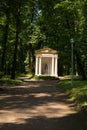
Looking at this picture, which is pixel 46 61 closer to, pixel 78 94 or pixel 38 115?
pixel 78 94

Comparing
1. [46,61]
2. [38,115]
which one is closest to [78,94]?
[38,115]

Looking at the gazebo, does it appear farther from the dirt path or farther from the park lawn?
the dirt path

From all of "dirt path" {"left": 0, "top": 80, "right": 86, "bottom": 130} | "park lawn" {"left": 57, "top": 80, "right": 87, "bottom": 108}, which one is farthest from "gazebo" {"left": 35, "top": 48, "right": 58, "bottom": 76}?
"dirt path" {"left": 0, "top": 80, "right": 86, "bottom": 130}

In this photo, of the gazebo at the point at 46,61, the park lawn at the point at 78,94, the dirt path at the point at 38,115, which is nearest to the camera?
the dirt path at the point at 38,115

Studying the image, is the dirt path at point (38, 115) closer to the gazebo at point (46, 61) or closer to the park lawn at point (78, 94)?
the park lawn at point (78, 94)

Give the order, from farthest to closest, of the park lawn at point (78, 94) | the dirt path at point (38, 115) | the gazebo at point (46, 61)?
the gazebo at point (46, 61) → the park lawn at point (78, 94) → the dirt path at point (38, 115)

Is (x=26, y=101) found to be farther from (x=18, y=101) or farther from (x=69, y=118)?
(x=69, y=118)

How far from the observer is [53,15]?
38906mm

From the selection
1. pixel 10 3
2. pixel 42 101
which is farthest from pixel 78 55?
pixel 42 101

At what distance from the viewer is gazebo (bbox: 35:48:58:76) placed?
5053 cm

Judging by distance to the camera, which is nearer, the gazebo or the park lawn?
the park lawn

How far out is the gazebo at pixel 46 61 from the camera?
50.5 m

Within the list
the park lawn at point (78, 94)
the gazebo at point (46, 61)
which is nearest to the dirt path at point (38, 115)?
the park lawn at point (78, 94)

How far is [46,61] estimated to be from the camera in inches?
2092
